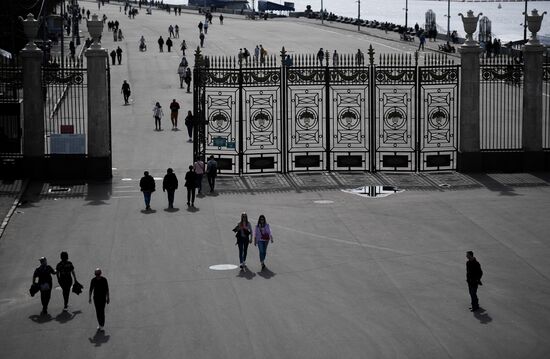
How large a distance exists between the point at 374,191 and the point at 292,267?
367 inches

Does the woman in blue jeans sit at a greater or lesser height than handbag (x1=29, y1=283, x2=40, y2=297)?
greater

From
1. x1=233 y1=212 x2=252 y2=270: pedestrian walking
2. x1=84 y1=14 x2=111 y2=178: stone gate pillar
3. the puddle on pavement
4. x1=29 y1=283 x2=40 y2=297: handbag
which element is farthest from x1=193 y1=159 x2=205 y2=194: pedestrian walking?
x1=29 y1=283 x2=40 y2=297: handbag

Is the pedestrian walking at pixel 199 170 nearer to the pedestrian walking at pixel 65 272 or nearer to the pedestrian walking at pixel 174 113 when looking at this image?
the pedestrian walking at pixel 65 272

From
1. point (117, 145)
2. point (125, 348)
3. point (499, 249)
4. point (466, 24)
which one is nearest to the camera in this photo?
point (125, 348)

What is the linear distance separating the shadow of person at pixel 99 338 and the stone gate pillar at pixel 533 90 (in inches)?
772

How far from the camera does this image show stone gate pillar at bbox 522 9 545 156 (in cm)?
3934

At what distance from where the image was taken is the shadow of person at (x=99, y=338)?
2284 cm

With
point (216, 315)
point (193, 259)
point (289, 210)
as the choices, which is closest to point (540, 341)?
point (216, 315)

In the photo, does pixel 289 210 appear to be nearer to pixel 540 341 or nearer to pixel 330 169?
pixel 330 169

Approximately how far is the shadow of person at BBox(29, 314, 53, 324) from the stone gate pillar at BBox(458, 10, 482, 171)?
18.0 metres

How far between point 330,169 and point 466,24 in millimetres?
6182

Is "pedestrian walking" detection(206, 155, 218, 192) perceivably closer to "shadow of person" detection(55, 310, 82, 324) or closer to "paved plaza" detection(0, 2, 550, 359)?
"paved plaza" detection(0, 2, 550, 359)

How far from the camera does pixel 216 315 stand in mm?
24375

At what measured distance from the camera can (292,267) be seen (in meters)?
28.1
